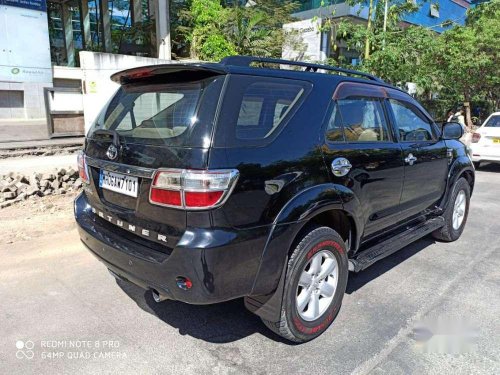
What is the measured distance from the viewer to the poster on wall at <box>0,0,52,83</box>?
39.4 ft

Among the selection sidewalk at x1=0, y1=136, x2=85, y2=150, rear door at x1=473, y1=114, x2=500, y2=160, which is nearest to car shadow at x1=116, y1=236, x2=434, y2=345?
sidewalk at x1=0, y1=136, x2=85, y2=150

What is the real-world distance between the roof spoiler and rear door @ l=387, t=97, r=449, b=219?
6.59 ft

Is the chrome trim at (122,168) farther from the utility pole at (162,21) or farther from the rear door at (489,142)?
the utility pole at (162,21)

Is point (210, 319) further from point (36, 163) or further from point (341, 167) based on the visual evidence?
point (36, 163)

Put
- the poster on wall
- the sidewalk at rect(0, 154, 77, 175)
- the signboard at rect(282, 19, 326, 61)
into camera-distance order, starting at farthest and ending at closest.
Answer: the signboard at rect(282, 19, 326, 61) < the poster on wall < the sidewalk at rect(0, 154, 77, 175)

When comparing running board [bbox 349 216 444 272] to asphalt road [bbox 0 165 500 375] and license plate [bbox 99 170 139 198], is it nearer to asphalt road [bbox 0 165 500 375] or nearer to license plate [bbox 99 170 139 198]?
asphalt road [bbox 0 165 500 375]

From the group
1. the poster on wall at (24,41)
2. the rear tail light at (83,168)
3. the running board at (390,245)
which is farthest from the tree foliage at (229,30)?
the rear tail light at (83,168)

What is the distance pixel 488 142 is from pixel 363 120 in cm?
841

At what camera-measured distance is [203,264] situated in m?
2.21

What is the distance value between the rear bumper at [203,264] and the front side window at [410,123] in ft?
6.99

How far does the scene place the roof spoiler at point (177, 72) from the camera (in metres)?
2.42

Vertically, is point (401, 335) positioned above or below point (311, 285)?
below

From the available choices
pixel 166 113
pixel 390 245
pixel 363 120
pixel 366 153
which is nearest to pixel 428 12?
pixel 363 120

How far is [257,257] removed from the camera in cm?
239
